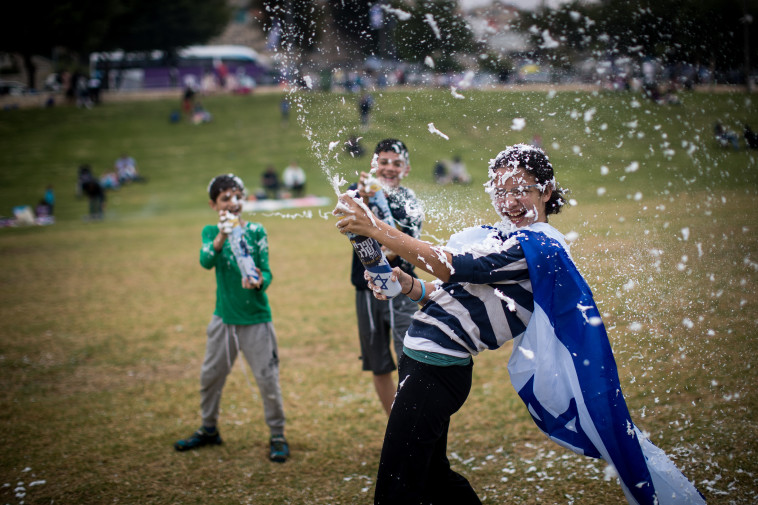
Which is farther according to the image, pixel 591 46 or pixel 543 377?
pixel 591 46

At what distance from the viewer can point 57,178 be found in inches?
1075

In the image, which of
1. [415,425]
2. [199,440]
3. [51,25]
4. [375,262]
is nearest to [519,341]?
[415,425]

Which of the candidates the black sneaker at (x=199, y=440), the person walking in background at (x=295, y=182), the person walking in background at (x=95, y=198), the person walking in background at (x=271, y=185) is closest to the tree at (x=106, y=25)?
the person walking in background at (x=95, y=198)

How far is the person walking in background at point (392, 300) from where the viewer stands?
409 cm

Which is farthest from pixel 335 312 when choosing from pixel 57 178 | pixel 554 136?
pixel 57 178

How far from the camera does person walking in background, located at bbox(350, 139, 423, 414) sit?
13.4 ft

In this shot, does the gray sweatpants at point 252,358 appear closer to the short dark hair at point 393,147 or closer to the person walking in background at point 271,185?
the short dark hair at point 393,147

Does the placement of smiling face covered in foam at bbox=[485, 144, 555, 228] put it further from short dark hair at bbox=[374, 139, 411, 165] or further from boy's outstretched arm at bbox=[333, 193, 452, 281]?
short dark hair at bbox=[374, 139, 411, 165]

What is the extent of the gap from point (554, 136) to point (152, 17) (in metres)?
50.9

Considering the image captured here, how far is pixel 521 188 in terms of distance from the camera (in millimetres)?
2787

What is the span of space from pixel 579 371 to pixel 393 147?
2.06 metres

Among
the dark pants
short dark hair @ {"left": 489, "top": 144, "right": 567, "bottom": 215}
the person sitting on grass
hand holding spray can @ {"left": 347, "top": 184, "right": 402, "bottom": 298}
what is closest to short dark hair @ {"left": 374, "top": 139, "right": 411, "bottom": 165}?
the person sitting on grass

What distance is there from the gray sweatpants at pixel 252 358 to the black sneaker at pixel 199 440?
379 mm

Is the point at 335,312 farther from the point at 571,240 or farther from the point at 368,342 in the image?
the point at 571,240
